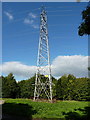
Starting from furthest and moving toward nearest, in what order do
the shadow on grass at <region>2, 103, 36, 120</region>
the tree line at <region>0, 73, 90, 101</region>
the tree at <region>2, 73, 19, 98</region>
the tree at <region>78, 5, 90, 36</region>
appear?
the tree at <region>2, 73, 19, 98</region> → the tree line at <region>0, 73, 90, 101</region> → the shadow on grass at <region>2, 103, 36, 120</region> → the tree at <region>78, 5, 90, 36</region>

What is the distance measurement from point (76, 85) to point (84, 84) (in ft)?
6.64

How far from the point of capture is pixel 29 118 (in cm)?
1063

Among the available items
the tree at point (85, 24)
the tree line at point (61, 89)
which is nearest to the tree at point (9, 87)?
the tree line at point (61, 89)

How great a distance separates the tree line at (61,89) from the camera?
139ft

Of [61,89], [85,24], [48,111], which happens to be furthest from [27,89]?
[85,24]

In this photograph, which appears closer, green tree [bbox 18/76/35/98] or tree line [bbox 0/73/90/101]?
tree line [bbox 0/73/90/101]

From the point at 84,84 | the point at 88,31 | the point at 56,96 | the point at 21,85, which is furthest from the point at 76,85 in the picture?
the point at 88,31

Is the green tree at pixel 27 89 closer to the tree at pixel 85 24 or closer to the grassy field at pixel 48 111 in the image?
the grassy field at pixel 48 111

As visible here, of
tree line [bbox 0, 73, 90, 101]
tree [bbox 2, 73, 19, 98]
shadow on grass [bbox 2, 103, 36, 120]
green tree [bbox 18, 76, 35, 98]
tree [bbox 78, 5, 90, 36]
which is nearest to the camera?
tree [bbox 78, 5, 90, 36]

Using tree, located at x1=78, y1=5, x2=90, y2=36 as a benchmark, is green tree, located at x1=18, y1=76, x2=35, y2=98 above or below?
below

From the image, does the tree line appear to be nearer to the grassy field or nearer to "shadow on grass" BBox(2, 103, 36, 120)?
the grassy field

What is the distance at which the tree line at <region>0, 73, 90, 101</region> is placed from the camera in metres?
42.4

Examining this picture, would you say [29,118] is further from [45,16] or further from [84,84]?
[84,84]

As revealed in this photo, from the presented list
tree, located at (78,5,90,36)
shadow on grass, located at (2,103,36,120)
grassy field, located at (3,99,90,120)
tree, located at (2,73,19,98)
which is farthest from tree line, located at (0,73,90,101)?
tree, located at (78,5,90,36)
